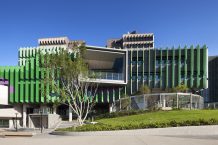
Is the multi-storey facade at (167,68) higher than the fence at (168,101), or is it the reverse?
the multi-storey facade at (167,68)

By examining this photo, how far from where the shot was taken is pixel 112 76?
2594 inches

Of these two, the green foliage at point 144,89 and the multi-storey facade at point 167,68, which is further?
the multi-storey facade at point 167,68

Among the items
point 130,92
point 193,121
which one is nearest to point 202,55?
point 130,92

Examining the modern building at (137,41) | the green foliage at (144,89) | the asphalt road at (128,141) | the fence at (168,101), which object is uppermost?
the modern building at (137,41)

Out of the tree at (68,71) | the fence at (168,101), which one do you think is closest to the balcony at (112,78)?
the fence at (168,101)

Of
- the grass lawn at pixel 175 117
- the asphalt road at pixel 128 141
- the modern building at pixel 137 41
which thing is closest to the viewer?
the asphalt road at pixel 128 141

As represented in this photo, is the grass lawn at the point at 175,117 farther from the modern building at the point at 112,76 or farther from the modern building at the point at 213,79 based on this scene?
the modern building at the point at 213,79

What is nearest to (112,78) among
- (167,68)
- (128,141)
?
(167,68)

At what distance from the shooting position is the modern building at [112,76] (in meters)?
67.5

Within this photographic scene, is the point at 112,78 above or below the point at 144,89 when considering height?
above

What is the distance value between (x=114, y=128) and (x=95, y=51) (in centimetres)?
3870

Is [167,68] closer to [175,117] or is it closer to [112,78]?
[112,78]

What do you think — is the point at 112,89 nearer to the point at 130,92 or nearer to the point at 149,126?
the point at 130,92

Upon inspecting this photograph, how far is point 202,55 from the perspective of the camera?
72.2 metres
